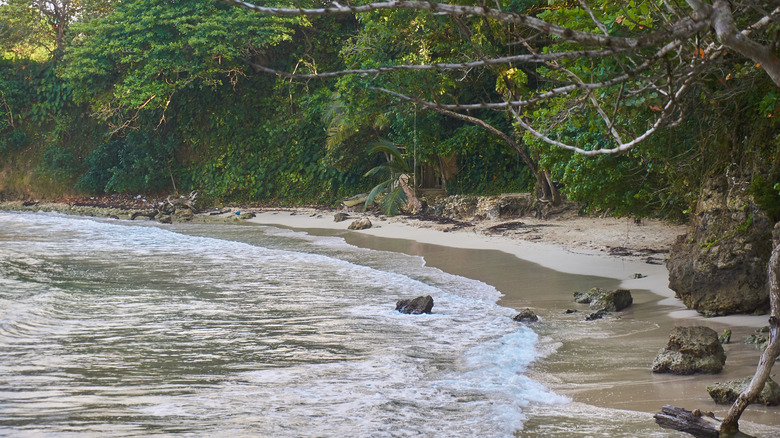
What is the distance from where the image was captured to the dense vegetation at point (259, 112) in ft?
43.0

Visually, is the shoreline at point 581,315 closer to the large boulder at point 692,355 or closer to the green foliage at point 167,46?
the large boulder at point 692,355

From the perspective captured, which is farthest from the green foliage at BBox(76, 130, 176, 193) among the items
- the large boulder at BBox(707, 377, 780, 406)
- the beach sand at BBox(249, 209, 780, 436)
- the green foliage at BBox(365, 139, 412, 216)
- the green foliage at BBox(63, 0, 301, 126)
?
the large boulder at BBox(707, 377, 780, 406)

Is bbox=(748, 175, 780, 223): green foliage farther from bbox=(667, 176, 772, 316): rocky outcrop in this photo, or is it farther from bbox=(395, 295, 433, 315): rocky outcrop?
bbox=(395, 295, 433, 315): rocky outcrop

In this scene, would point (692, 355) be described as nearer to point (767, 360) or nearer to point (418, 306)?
point (767, 360)

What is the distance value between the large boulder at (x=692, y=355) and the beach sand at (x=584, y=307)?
0.26 ft

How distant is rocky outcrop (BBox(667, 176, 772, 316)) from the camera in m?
6.41

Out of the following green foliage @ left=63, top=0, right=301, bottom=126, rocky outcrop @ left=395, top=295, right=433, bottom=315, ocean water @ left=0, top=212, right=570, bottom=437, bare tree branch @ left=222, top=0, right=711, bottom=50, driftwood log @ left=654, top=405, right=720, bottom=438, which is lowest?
ocean water @ left=0, top=212, right=570, bottom=437

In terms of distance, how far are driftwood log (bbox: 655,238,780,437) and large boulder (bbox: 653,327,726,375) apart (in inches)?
44.7

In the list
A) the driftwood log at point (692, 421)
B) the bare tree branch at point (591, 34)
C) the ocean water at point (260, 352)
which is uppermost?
the bare tree branch at point (591, 34)

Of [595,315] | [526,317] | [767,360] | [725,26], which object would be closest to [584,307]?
[595,315]

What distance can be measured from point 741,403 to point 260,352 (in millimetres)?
3728

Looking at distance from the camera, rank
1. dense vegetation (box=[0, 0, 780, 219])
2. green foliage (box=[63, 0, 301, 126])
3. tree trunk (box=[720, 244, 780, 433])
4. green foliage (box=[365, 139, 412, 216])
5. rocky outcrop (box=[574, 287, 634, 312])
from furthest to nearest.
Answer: green foliage (box=[63, 0, 301, 126]) < green foliage (box=[365, 139, 412, 216]) < dense vegetation (box=[0, 0, 780, 219]) < rocky outcrop (box=[574, 287, 634, 312]) < tree trunk (box=[720, 244, 780, 433])

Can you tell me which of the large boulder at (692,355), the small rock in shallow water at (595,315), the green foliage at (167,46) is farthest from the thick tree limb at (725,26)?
the green foliage at (167,46)

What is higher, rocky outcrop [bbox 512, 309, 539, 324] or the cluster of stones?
the cluster of stones
